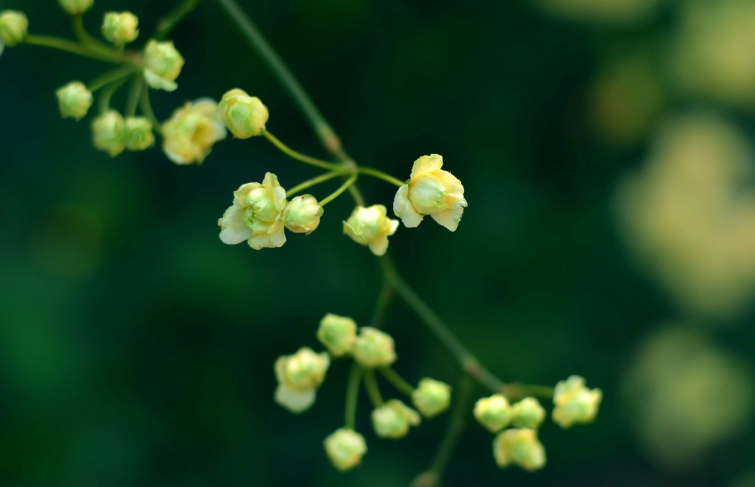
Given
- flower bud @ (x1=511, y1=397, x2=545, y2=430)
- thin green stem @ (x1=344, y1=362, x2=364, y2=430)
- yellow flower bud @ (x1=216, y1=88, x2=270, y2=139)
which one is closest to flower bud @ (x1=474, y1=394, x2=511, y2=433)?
flower bud @ (x1=511, y1=397, x2=545, y2=430)

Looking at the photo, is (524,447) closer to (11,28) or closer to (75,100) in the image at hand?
(75,100)

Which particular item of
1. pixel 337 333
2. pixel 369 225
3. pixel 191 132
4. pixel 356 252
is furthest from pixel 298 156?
pixel 356 252

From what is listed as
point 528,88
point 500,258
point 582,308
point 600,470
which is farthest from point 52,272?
point 600,470

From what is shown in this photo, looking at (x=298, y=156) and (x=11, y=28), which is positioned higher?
(x=11, y=28)

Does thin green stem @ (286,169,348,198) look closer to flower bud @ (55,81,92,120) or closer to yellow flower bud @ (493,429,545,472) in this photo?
flower bud @ (55,81,92,120)

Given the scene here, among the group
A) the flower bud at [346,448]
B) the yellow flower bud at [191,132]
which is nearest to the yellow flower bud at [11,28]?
the yellow flower bud at [191,132]
